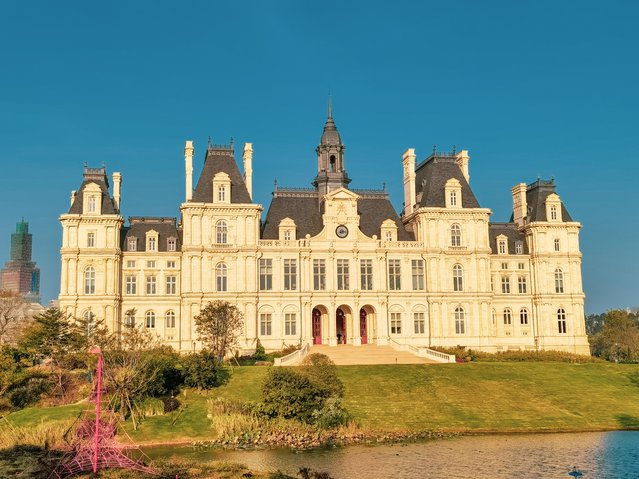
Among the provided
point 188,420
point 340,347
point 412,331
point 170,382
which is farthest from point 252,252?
point 188,420

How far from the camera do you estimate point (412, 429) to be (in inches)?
1715

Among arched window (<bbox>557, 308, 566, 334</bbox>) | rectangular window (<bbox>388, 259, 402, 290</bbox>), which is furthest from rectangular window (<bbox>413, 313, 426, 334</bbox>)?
arched window (<bbox>557, 308, 566, 334</bbox>)

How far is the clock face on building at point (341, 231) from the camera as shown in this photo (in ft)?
231

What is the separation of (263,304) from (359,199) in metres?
14.9

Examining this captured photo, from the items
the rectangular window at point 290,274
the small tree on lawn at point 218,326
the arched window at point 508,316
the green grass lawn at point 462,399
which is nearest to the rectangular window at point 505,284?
the arched window at point 508,316

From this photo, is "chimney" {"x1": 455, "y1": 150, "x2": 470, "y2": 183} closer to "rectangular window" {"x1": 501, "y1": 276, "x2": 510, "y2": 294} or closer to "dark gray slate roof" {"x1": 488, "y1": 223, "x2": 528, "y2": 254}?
"dark gray slate roof" {"x1": 488, "y1": 223, "x2": 528, "y2": 254}

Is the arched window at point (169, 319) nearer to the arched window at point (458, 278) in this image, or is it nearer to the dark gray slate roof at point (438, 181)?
the dark gray slate roof at point (438, 181)

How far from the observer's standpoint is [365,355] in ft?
206

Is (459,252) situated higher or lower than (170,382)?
higher

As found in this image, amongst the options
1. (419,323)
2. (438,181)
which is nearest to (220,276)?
(419,323)

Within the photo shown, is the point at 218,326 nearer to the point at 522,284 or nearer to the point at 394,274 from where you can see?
the point at 394,274

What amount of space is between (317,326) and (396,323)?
23.8 feet

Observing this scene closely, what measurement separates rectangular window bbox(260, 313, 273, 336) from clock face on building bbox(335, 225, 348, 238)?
9.76 metres

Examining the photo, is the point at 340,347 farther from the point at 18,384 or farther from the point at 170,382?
the point at 18,384
